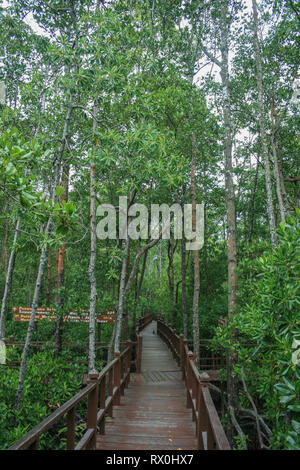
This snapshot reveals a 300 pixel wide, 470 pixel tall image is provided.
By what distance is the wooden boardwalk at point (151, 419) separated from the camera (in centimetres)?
413

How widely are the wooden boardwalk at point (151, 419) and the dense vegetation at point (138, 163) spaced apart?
1.11 meters

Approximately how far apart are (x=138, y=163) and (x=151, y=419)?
4782 millimetres

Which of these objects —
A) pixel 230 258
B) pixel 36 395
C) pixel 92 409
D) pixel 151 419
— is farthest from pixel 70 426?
pixel 230 258

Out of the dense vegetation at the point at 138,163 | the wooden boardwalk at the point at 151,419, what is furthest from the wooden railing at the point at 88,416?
the dense vegetation at the point at 138,163

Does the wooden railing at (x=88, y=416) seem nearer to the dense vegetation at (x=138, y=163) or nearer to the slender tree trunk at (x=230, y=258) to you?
the dense vegetation at (x=138, y=163)

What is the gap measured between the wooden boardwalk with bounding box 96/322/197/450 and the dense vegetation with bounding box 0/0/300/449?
1.11 m

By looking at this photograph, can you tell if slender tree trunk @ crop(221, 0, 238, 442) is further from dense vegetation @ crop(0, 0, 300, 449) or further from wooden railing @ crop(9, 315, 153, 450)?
wooden railing @ crop(9, 315, 153, 450)

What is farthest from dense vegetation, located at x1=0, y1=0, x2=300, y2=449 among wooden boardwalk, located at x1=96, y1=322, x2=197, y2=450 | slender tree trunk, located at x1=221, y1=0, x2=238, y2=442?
wooden boardwalk, located at x1=96, y1=322, x2=197, y2=450

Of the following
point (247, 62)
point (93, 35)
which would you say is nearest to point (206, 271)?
point (247, 62)

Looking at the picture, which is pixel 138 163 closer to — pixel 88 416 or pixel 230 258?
pixel 230 258
